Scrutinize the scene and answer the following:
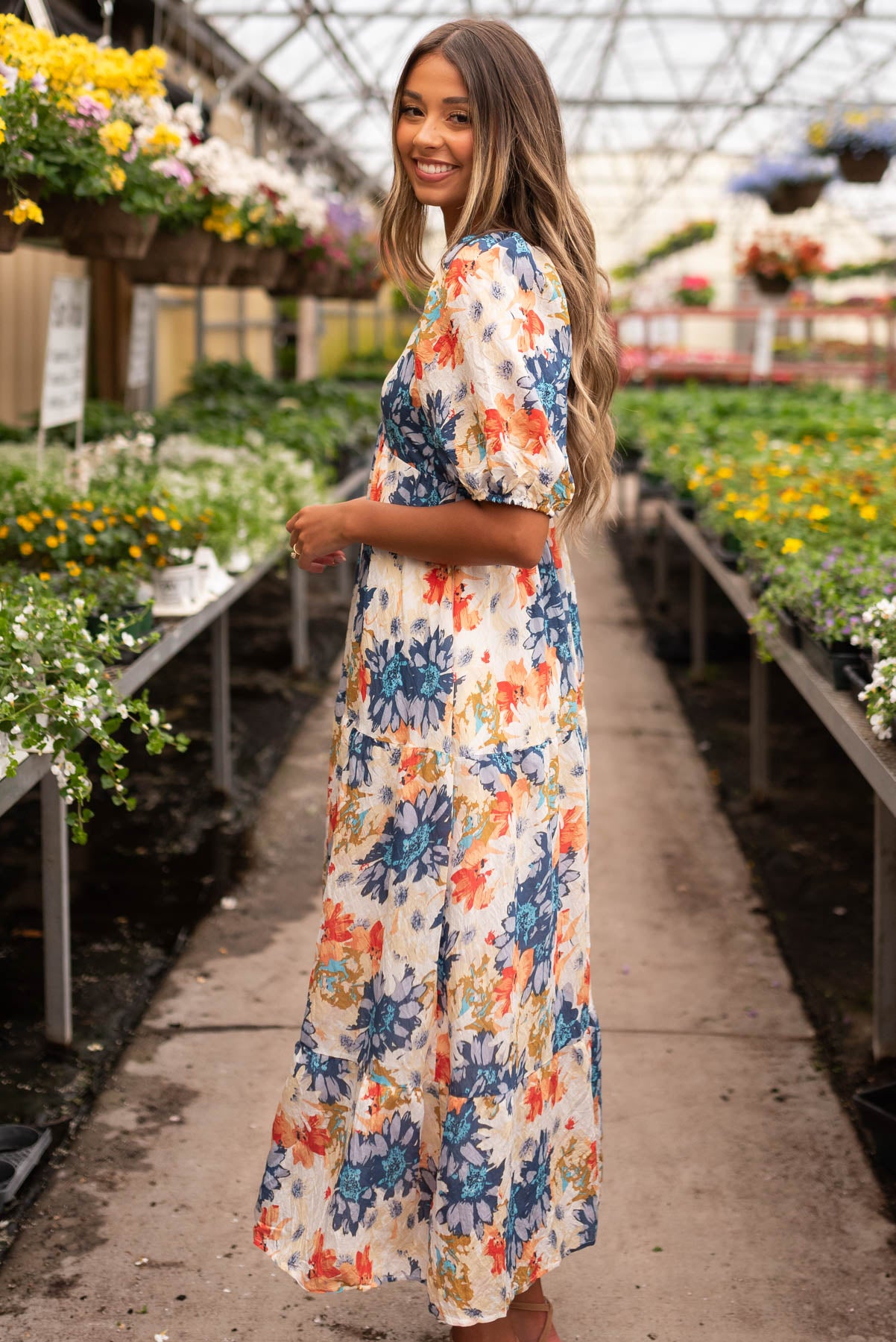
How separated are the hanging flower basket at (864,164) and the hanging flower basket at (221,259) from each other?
155 inches

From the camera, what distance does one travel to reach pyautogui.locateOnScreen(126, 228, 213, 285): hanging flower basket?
3.99 m

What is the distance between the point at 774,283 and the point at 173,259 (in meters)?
6.17

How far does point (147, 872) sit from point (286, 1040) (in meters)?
1.02

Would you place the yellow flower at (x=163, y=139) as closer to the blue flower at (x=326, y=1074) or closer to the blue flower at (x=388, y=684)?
the blue flower at (x=388, y=684)

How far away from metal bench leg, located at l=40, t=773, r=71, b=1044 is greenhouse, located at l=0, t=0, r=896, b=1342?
0.01 meters

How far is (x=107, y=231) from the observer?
3188mm

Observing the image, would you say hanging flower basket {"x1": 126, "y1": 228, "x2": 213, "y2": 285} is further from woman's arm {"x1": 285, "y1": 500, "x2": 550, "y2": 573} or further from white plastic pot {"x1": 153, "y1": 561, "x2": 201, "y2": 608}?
woman's arm {"x1": 285, "y1": 500, "x2": 550, "y2": 573}

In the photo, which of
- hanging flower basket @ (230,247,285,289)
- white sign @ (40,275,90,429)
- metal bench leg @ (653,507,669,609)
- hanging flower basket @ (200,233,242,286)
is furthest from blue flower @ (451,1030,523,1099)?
metal bench leg @ (653,507,669,609)

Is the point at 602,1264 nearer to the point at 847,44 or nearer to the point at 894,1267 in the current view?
the point at 894,1267

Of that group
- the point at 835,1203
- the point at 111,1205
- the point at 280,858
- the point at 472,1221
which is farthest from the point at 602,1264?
the point at 280,858

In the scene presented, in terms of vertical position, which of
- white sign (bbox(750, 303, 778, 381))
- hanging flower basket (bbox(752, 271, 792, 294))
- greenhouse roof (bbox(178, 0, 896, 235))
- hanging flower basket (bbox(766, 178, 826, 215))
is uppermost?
greenhouse roof (bbox(178, 0, 896, 235))

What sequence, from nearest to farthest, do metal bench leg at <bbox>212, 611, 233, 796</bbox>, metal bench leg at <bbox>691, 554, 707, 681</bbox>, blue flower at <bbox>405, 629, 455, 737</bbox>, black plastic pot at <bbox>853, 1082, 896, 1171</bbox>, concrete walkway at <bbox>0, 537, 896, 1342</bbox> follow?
blue flower at <bbox>405, 629, 455, 737</bbox> → concrete walkway at <bbox>0, 537, 896, 1342</bbox> → black plastic pot at <bbox>853, 1082, 896, 1171</bbox> → metal bench leg at <bbox>212, 611, 233, 796</bbox> → metal bench leg at <bbox>691, 554, 707, 681</bbox>

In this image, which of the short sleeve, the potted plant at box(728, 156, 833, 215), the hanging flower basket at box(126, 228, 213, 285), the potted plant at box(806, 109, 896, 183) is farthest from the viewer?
the potted plant at box(728, 156, 833, 215)

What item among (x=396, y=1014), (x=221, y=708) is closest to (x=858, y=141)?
(x=221, y=708)
